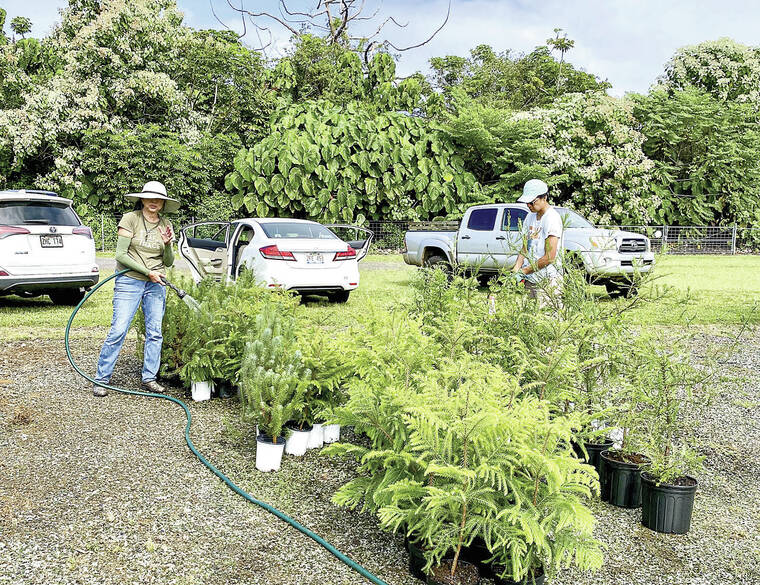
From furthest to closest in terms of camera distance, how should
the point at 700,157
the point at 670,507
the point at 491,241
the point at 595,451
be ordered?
the point at 700,157, the point at 491,241, the point at 595,451, the point at 670,507

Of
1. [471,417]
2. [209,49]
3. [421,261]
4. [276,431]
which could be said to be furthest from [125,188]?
[471,417]

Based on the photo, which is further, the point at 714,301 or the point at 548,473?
the point at 714,301

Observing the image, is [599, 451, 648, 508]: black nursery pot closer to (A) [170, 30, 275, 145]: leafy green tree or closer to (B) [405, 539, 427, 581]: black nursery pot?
(B) [405, 539, 427, 581]: black nursery pot

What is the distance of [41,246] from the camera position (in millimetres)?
9578

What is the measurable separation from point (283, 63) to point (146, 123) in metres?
6.17

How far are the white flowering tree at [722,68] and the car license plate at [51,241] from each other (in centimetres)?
2845

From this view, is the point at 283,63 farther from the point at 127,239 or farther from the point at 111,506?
the point at 111,506

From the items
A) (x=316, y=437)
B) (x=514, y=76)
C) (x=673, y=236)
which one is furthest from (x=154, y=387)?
(x=514, y=76)

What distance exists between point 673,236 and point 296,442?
86.5ft

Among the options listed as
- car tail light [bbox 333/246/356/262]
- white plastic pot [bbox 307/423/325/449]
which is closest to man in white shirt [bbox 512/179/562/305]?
white plastic pot [bbox 307/423/325/449]

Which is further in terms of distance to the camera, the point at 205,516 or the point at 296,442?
the point at 296,442

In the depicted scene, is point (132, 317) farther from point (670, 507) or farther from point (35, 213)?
point (35, 213)

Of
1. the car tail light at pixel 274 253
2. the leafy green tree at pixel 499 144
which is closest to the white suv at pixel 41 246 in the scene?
the car tail light at pixel 274 253

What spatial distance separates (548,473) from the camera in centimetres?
263
